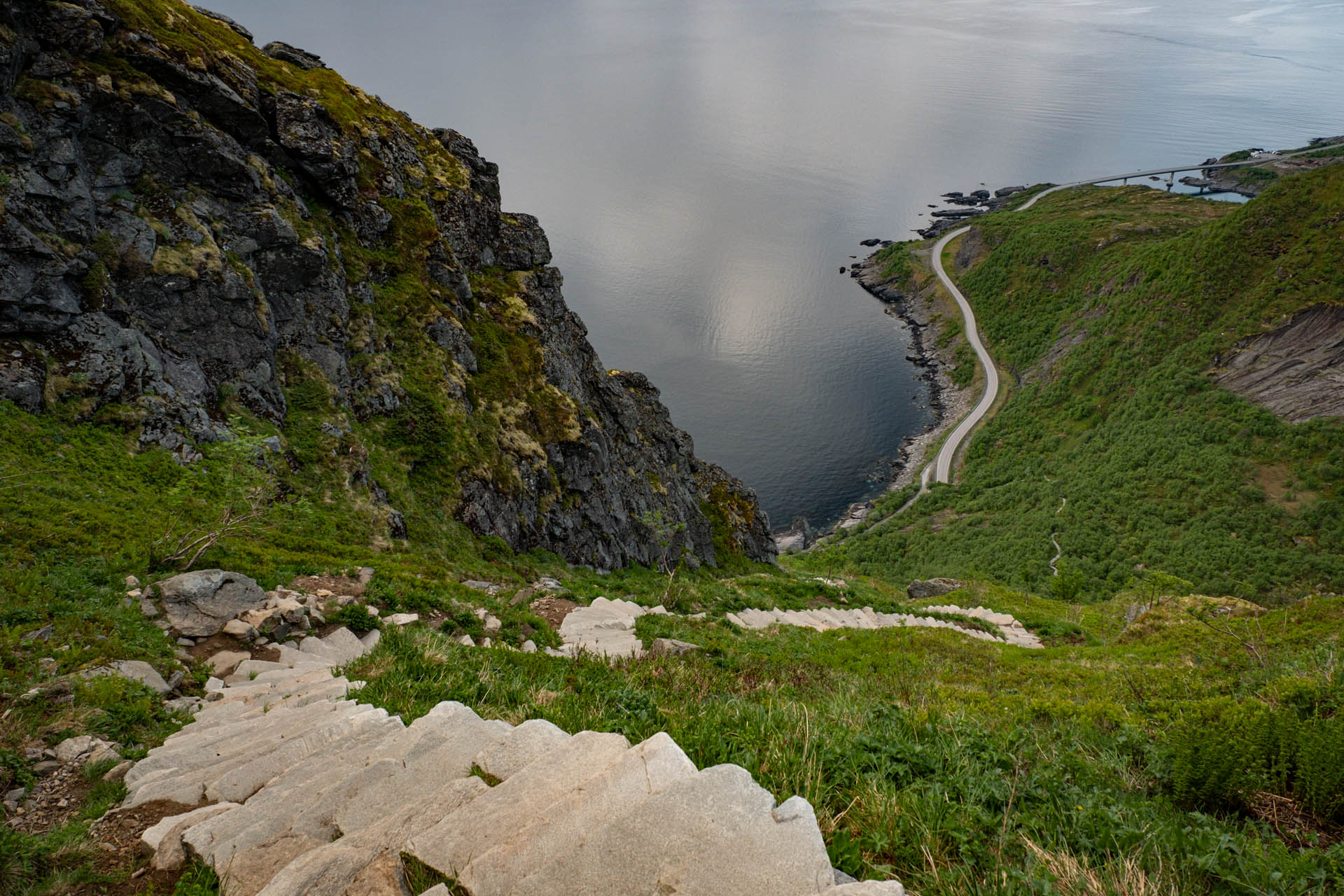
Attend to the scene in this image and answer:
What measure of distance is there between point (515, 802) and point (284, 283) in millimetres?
30422

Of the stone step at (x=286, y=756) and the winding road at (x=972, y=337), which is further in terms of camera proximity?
the winding road at (x=972, y=337)

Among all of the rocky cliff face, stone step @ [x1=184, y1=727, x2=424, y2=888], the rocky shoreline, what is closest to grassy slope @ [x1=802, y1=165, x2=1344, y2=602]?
the rocky shoreline

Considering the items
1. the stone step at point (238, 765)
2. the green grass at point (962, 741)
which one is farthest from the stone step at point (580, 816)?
the stone step at point (238, 765)

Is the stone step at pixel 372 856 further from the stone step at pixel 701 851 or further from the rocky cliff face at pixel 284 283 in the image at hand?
the rocky cliff face at pixel 284 283

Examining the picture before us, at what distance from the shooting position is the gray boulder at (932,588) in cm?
4734

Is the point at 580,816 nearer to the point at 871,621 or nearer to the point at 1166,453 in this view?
the point at 871,621

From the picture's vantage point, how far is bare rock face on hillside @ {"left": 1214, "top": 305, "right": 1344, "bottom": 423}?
67.9 metres

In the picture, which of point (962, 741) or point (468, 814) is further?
point (962, 741)

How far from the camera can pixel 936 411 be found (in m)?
112

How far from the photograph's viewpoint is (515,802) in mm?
5547

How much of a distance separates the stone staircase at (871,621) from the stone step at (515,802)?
16783mm

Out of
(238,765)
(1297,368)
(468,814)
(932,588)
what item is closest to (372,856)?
(468,814)

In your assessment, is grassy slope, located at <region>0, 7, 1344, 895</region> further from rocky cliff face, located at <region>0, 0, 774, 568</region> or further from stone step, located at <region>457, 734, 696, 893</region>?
stone step, located at <region>457, 734, 696, 893</region>

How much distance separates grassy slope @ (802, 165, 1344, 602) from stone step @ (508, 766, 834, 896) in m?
52.7
